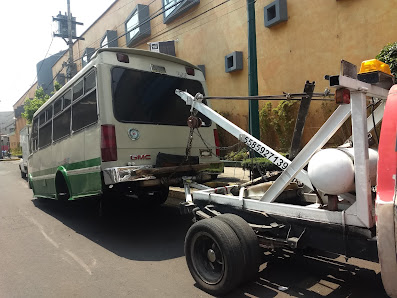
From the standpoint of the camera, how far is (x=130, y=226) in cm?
626

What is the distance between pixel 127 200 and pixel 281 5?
27.6 feet

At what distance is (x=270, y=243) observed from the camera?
3268 millimetres

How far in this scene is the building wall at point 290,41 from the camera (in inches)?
377

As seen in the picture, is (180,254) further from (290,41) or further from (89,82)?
(290,41)

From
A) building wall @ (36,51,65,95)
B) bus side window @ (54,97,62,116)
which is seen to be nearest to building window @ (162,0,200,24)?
bus side window @ (54,97,62,116)

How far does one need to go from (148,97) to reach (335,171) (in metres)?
3.73

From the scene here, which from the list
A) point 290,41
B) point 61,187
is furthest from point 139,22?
point 61,187

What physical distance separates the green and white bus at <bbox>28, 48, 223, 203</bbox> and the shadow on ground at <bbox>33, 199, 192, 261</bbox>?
2.53 ft

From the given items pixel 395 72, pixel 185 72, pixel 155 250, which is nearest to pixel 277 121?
pixel 395 72

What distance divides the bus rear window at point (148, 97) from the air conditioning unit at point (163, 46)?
41.0 ft

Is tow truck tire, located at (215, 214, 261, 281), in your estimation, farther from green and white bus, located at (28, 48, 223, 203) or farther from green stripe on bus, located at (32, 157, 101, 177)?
green stripe on bus, located at (32, 157, 101, 177)

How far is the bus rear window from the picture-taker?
530 cm

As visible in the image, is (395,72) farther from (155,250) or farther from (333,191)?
(155,250)

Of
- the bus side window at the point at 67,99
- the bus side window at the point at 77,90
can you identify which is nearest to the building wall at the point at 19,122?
the bus side window at the point at 67,99
